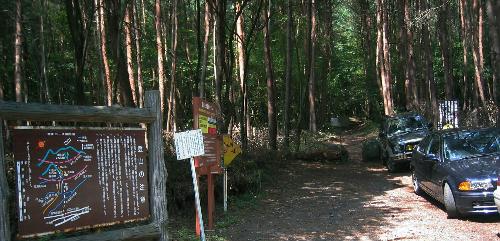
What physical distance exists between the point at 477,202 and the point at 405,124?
909 centimetres

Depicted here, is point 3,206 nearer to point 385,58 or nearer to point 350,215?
point 350,215

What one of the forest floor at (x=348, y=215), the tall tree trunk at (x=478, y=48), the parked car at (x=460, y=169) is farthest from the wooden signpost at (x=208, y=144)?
the tall tree trunk at (x=478, y=48)

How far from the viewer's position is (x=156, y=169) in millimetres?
5891

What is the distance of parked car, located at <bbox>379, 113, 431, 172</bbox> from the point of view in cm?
1577

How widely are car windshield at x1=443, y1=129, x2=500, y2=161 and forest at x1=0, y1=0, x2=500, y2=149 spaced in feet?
17.3

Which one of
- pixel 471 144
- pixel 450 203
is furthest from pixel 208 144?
pixel 471 144

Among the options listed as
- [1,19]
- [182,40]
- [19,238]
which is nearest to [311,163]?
[1,19]

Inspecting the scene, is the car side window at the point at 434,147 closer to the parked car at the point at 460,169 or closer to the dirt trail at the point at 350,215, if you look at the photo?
the parked car at the point at 460,169

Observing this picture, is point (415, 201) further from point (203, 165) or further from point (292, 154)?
point (292, 154)

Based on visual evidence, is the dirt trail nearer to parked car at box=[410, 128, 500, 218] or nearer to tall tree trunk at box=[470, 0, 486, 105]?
parked car at box=[410, 128, 500, 218]

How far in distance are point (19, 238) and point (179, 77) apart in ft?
102

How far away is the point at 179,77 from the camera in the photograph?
3538cm

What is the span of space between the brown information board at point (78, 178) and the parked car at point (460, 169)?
5847mm

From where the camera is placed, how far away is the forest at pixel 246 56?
1669 centimetres
